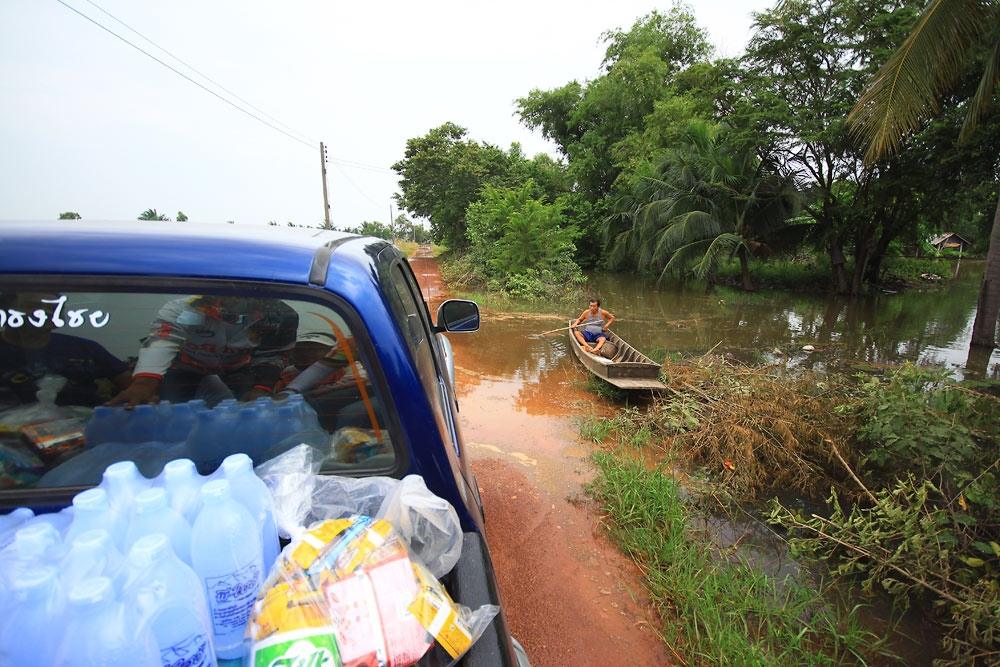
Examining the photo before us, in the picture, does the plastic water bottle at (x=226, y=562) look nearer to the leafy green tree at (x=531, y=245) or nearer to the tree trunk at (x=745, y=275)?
the leafy green tree at (x=531, y=245)

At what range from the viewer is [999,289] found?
10930 millimetres

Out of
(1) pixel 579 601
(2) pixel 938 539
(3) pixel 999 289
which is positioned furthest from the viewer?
(3) pixel 999 289

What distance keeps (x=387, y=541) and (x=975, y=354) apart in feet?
51.2

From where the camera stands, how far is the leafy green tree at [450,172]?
3130 cm

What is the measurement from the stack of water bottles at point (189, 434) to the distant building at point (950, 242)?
65443 mm

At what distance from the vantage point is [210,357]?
152 cm

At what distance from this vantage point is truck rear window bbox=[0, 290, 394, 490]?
135cm

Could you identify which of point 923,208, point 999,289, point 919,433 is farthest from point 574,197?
point 919,433

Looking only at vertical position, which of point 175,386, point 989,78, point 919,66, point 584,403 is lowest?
point 584,403

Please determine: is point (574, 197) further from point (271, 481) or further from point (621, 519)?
point (271, 481)

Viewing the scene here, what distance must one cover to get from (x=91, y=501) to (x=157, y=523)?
0.46 ft

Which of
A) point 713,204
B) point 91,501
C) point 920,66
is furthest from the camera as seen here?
point 713,204

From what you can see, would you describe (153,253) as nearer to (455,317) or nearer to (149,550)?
(149,550)

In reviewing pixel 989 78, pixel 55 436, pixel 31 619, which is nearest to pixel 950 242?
pixel 989 78
